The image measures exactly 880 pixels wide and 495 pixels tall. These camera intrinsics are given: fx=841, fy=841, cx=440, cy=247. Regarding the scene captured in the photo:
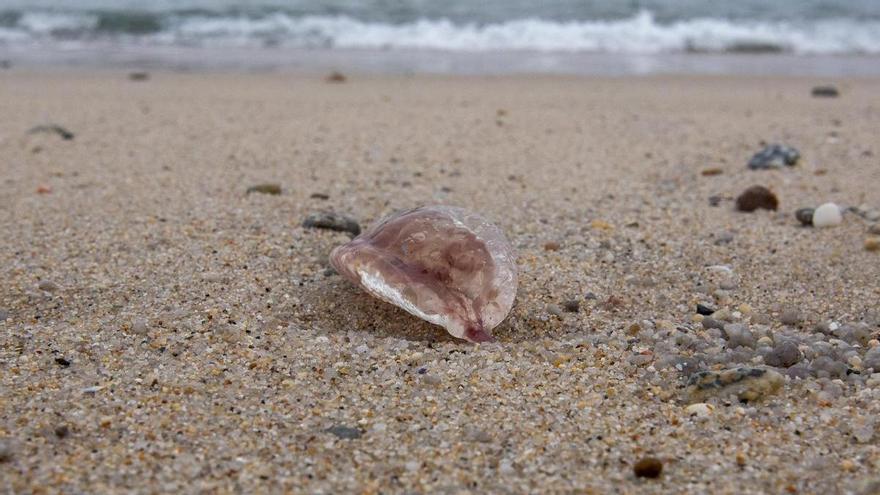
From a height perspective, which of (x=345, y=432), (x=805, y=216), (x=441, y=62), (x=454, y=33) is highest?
(x=454, y=33)

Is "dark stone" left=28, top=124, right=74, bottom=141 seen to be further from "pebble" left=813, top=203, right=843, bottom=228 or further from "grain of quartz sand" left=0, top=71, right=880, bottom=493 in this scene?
"pebble" left=813, top=203, right=843, bottom=228

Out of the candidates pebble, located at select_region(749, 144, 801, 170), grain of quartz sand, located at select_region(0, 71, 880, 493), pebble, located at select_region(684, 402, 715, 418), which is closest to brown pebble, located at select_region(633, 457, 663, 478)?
grain of quartz sand, located at select_region(0, 71, 880, 493)

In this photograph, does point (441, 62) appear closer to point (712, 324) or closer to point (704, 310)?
point (704, 310)

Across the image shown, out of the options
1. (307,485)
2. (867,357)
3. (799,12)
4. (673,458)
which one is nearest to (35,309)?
(307,485)

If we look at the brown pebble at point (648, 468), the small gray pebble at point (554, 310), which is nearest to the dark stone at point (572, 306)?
the small gray pebble at point (554, 310)

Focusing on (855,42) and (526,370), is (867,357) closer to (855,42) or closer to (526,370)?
(526,370)

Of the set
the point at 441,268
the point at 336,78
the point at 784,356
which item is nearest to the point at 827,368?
the point at 784,356
